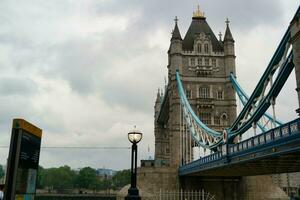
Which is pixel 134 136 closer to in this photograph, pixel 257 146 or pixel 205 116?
pixel 257 146

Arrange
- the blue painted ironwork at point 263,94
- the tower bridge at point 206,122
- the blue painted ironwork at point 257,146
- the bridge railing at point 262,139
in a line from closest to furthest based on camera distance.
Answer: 1. the bridge railing at point 262,139
2. the blue painted ironwork at point 257,146
3. the blue painted ironwork at point 263,94
4. the tower bridge at point 206,122

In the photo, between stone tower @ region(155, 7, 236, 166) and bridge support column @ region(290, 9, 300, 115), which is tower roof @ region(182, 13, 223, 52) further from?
bridge support column @ region(290, 9, 300, 115)

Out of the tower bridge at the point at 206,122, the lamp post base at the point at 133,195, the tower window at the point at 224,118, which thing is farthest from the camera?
the tower window at the point at 224,118

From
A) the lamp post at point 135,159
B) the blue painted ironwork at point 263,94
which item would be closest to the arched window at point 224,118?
the blue painted ironwork at point 263,94

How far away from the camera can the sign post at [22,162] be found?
6543 millimetres

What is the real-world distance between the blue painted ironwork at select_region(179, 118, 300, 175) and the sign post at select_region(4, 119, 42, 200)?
38.0 feet

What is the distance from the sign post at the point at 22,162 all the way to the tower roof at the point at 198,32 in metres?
54.3

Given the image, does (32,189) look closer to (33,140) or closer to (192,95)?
(33,140)

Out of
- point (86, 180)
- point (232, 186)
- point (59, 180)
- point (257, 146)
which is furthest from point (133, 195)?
point (59, 180)

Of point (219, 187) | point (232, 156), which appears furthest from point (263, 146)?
point (219, 187)

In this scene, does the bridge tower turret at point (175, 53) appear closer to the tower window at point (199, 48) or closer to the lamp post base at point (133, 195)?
the tower window at point (199, 48)

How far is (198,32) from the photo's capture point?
6300 centimetres

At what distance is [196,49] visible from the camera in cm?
5994

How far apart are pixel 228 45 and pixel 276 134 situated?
4365 centimetres
